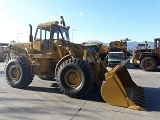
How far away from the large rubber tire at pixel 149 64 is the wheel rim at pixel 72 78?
40.3ft

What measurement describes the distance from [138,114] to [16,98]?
4.02 m

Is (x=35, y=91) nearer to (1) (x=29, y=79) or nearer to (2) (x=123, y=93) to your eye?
(1) (x=29, y=79)

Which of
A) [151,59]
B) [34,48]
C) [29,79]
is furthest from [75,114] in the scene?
[151,59]

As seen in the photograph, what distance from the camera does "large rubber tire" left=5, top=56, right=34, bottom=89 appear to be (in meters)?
9.54

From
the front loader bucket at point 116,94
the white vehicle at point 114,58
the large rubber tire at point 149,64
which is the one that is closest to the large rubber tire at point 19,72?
the front loader bucket at point 116,94

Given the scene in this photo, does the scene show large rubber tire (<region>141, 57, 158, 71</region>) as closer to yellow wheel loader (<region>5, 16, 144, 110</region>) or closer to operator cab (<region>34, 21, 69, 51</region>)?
yellow wheel loader (<region>5, 16, 144, 110</region>)

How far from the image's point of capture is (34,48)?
1002cm

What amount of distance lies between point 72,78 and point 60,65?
27.8 inches

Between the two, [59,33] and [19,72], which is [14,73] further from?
[59,33]

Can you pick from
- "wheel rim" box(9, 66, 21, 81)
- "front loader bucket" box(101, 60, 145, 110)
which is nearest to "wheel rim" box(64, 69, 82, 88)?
"front loader bucket" box(101, 60, 145, 110)

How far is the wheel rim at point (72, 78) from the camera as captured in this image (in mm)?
8163

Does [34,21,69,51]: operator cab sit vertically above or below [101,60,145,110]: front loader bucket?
above

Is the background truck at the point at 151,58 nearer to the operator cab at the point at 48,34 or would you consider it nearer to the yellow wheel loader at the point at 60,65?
the yellow wheel loader at the point at 60,65

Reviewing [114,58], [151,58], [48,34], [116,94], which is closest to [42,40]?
[48,34]
